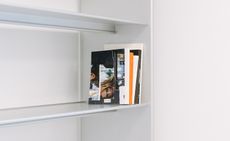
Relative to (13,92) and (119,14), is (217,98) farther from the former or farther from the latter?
(13,92)

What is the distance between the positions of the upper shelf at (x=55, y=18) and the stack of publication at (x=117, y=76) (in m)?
0.16

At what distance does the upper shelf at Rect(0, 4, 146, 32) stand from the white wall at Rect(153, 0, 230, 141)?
0.62 feet

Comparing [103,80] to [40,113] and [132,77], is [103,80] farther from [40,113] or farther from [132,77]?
[40,113]

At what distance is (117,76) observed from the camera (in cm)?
189

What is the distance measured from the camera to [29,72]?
189 cm

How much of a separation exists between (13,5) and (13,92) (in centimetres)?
58

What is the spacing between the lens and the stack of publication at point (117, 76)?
188 centimetres

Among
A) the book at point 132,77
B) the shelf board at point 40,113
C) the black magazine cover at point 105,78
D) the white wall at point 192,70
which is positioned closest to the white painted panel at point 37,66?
the shelf board at point 40,113

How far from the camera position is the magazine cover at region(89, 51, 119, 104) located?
6.27 ft

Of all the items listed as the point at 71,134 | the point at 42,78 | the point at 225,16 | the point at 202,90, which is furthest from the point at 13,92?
the point at 225,16

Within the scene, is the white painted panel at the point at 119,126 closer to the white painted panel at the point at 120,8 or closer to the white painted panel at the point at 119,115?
the white painted panel at the point at 119,115

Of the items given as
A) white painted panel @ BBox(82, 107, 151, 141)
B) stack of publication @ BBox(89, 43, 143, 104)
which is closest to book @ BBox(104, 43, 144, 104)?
stack of publication @ BBox(89, 43, 143, 104)

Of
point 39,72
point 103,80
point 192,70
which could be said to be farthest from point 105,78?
point 192,70

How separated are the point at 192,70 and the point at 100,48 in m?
0.58
